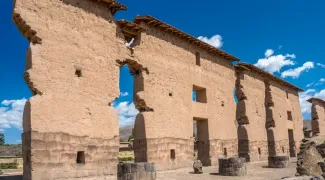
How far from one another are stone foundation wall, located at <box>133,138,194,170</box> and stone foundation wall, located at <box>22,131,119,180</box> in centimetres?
153

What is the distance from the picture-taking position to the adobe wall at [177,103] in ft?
46.3

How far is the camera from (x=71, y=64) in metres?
11.7

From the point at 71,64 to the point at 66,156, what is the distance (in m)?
3.29

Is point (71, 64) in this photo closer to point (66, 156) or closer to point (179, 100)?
point (66, 156)

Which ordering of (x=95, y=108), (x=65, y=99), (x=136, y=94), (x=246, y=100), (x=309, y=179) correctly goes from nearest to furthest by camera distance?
(x=309, y=179) < (x=65, y=99) < (x=95, y=108) < (x=136, y=94) < (x=246, y=100)

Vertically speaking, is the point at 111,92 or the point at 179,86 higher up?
the point at 179,86

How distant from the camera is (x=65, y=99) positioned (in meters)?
11.1

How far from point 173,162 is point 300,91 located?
66.1 ft

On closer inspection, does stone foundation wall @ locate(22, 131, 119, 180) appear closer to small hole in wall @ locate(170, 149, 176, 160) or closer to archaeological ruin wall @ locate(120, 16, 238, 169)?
archaeological ruin wall @ locate(120, 16, 238, 169)

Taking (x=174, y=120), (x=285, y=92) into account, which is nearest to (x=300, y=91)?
(x=285, y=92)

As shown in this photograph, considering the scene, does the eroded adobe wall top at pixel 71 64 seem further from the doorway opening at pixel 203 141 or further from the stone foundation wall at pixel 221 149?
the stone foundation wall at pixel 221 149

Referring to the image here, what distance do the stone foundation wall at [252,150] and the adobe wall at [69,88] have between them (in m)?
11.3

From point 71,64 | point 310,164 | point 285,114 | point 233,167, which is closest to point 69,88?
point 71,64

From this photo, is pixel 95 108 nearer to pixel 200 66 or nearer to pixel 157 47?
pixel 157 47
